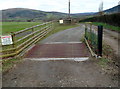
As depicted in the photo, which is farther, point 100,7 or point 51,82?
point 100,7

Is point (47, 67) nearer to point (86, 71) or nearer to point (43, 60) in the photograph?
point (43, 60)

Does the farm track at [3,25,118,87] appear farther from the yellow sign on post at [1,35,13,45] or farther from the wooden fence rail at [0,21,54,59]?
the yellow sign on post at [1,35,13,45]

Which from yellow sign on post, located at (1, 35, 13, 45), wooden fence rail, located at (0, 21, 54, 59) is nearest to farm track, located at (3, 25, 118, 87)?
wooden fence rail, located at (0, 21, 54, 59)

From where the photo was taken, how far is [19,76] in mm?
3771

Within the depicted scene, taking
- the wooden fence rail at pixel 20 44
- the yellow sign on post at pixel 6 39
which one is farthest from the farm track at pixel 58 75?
the yellow sign on post at pixel 6 39

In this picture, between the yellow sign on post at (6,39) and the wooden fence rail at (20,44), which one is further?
the wooden fence rail at (20,44)

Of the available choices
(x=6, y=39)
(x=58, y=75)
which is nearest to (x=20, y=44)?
(x=6, y=39)

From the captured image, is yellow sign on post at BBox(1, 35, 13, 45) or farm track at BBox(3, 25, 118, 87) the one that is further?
yellow sign on post at BBox(1, 35, 13, 45)

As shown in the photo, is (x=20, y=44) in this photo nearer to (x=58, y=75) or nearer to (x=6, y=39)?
(x=6, y=39)

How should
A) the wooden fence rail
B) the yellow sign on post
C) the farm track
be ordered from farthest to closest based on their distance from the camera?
the wooden fence rail, the yellow sign on post, the farm track

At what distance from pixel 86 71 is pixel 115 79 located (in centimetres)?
87

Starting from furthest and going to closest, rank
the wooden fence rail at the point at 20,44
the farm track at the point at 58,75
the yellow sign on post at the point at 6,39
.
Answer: the wooden fence rail at the point at 20,44 → the yellow sign on post at the point at 6,39 → the farm track at the point at 58,75

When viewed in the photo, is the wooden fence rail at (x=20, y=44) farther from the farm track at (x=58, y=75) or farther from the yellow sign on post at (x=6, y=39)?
the farm track at (x=58, y=75)

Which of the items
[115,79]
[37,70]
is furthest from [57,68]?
[115,79]
